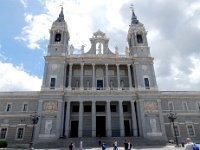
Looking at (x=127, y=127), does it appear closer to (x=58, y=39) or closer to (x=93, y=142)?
(x=93, y=142)

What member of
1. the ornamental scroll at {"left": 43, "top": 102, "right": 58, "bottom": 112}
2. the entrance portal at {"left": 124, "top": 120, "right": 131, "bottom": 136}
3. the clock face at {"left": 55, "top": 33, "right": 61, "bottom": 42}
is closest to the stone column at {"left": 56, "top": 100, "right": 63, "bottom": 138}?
the ornamental scroll at {"left": 43, "top": 102, "right": 58, "bottom": 112}

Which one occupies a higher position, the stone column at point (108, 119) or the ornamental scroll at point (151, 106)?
the ornamental scroll at point (151, 106)

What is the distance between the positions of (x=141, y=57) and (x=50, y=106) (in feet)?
73.5

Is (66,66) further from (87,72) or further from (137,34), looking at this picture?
(137,34)

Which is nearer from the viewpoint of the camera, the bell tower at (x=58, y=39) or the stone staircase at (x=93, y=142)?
the stone staircase at (x=93, y=142)

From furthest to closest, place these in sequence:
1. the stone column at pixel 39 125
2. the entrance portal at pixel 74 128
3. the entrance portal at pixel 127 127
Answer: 1. the entrance portal at pixel 127 127
2. the entrance portal at pixel 74 128
3. the stone column at pixel 39 125

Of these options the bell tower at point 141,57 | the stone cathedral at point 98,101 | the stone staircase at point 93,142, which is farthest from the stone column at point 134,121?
the bell tower at point 141,57

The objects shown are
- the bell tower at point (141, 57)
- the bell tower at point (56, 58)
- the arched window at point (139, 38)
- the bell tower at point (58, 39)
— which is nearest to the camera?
the bell tower at point (56, 58)

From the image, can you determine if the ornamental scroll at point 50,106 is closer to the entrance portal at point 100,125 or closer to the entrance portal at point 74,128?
the entrance portal at point 74,128

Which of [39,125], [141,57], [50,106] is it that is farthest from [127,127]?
[39,125]

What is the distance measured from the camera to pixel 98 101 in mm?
43812

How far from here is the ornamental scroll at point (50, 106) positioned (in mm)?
41594

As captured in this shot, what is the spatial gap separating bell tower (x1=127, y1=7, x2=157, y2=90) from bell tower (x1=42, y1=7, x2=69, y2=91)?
51.3ft

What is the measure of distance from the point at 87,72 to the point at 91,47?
6.06 metres
